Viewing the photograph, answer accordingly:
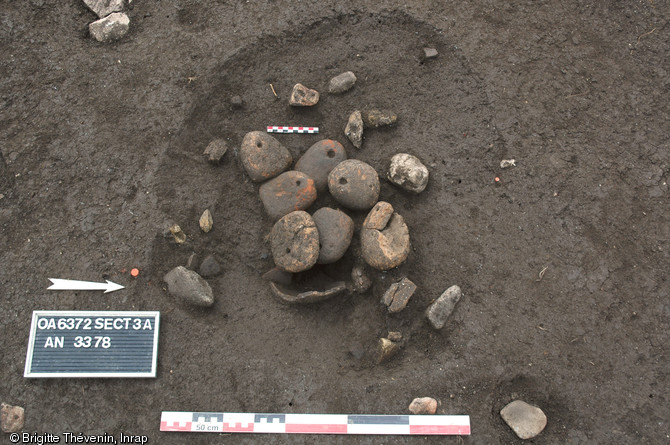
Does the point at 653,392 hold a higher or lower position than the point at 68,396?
higher

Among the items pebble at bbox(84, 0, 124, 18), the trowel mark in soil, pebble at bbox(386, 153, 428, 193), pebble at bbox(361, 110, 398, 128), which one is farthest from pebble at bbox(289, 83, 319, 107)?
pebble at bbox(84, 0, 124, 18)

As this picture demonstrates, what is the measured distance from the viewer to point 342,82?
4.08 metres

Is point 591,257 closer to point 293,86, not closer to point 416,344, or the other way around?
point 416,344

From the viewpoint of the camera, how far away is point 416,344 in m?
3.57

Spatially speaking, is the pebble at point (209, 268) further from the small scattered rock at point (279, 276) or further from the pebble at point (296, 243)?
the pebble at point (296, 243)

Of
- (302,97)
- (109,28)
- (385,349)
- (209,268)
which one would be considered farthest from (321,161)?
(109,28)

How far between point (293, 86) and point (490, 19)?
73.9 inches

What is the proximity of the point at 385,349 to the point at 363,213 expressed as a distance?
1.09 metres

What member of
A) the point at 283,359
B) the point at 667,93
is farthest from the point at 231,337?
the point at 667,93

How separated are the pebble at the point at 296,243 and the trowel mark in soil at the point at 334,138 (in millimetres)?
362

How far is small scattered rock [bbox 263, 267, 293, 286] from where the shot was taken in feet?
11.9

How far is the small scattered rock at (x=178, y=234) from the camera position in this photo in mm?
3707

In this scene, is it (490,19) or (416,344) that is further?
(490,19)

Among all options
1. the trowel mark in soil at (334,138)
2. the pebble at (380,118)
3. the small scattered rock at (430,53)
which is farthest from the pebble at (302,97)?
the small scattered rock at (430,53)
